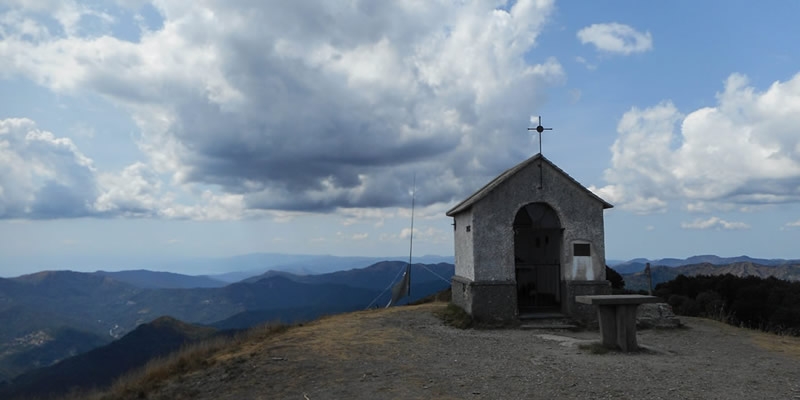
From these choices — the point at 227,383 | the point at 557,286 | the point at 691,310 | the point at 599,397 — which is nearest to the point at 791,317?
the point at 691,310

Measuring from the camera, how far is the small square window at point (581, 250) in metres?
16.9

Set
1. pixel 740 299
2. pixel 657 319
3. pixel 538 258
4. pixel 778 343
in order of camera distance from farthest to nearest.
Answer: pixel 740 299 < pixel 538 258 < pixel 657 319 < pixel 778 343

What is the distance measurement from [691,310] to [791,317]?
6299 mm

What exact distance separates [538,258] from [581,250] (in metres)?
2.88

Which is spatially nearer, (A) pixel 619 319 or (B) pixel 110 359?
(A) pixel 619 319

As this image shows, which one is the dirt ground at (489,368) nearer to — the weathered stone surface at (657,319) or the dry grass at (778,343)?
the dry grass at (778,343)

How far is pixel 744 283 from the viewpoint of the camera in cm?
3195

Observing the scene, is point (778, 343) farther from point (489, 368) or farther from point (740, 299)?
point (740, 299)

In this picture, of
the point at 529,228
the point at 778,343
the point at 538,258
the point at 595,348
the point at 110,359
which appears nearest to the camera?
the point at 595,348

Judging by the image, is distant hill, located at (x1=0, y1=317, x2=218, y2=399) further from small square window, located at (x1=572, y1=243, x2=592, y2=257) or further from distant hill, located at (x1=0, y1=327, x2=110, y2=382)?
small square window, located at (x1=572, y1=243, x2=592, y2=257)

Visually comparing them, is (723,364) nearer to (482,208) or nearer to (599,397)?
(599,397)

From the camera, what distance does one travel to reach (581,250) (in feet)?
55.5

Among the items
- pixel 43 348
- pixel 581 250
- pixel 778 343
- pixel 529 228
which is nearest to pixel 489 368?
pixel 581 250

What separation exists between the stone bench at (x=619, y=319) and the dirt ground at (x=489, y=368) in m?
0.38
